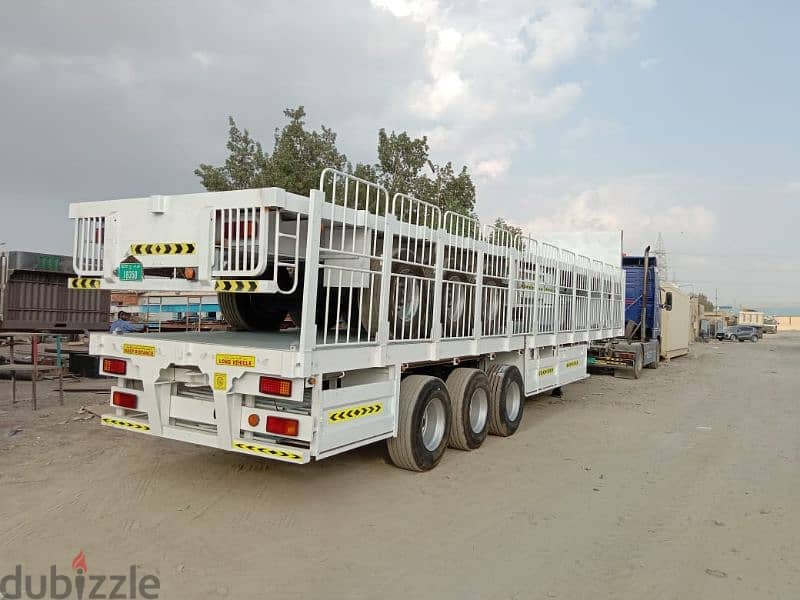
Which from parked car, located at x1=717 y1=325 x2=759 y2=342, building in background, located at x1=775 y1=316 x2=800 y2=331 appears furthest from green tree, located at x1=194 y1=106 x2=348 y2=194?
building in background, located at x1=775 y1=316 x2=800 y2=331

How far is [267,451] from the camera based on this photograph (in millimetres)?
4523

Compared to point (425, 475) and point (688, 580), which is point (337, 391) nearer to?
point (425, 475)

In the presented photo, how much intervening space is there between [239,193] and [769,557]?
15.0 feet

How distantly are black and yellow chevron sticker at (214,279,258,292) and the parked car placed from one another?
152ft

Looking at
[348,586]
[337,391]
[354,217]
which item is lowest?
[348,586]

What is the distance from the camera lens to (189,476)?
219 inches

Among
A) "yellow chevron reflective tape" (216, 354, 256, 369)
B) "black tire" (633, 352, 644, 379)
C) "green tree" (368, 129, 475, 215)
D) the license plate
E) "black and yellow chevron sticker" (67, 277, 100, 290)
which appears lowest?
"black tire" (633, 352, 644, 379)

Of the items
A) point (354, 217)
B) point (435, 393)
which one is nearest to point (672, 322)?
point (435, 393)

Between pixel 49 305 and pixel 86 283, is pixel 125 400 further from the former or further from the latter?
pixel 49 305

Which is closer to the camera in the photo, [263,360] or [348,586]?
[348,586]

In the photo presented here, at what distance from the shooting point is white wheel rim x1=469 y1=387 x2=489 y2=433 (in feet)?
22.4

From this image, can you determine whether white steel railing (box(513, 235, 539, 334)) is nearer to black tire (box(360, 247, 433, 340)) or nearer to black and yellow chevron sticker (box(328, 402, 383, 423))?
black tire (box(360, 247, 433, 340))

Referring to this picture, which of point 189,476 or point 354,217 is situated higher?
point 354,217

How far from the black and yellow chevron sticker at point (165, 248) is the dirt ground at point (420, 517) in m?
2.05
